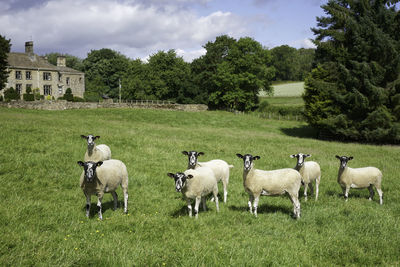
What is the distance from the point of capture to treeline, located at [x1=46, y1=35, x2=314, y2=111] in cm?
6731

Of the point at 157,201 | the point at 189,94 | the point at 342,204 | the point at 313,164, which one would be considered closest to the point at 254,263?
the point at 157,201

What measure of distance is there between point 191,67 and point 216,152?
63.4m

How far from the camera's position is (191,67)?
81.1m

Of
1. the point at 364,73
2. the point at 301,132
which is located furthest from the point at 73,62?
the point at 364,73

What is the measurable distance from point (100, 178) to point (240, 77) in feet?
200

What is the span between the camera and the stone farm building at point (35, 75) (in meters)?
64.4

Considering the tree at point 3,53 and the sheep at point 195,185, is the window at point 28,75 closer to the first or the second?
the tree at point 3,53

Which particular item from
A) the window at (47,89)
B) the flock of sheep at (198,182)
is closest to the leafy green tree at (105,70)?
the window at (47,89)

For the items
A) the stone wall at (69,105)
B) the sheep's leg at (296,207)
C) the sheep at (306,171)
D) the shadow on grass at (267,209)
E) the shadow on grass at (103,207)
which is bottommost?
the shadow on grass at (267,209)

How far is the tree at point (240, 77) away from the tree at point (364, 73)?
28870 mm

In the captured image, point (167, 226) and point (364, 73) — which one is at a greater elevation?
point (364, 73)

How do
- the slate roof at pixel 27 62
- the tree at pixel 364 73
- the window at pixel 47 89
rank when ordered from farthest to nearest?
the window at pixel 47 89 < the slate roof at pixel 27 62 < the tree at pixel 364 73

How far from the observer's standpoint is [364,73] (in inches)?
1266

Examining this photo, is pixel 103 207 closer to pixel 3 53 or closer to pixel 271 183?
pixel 271 183
